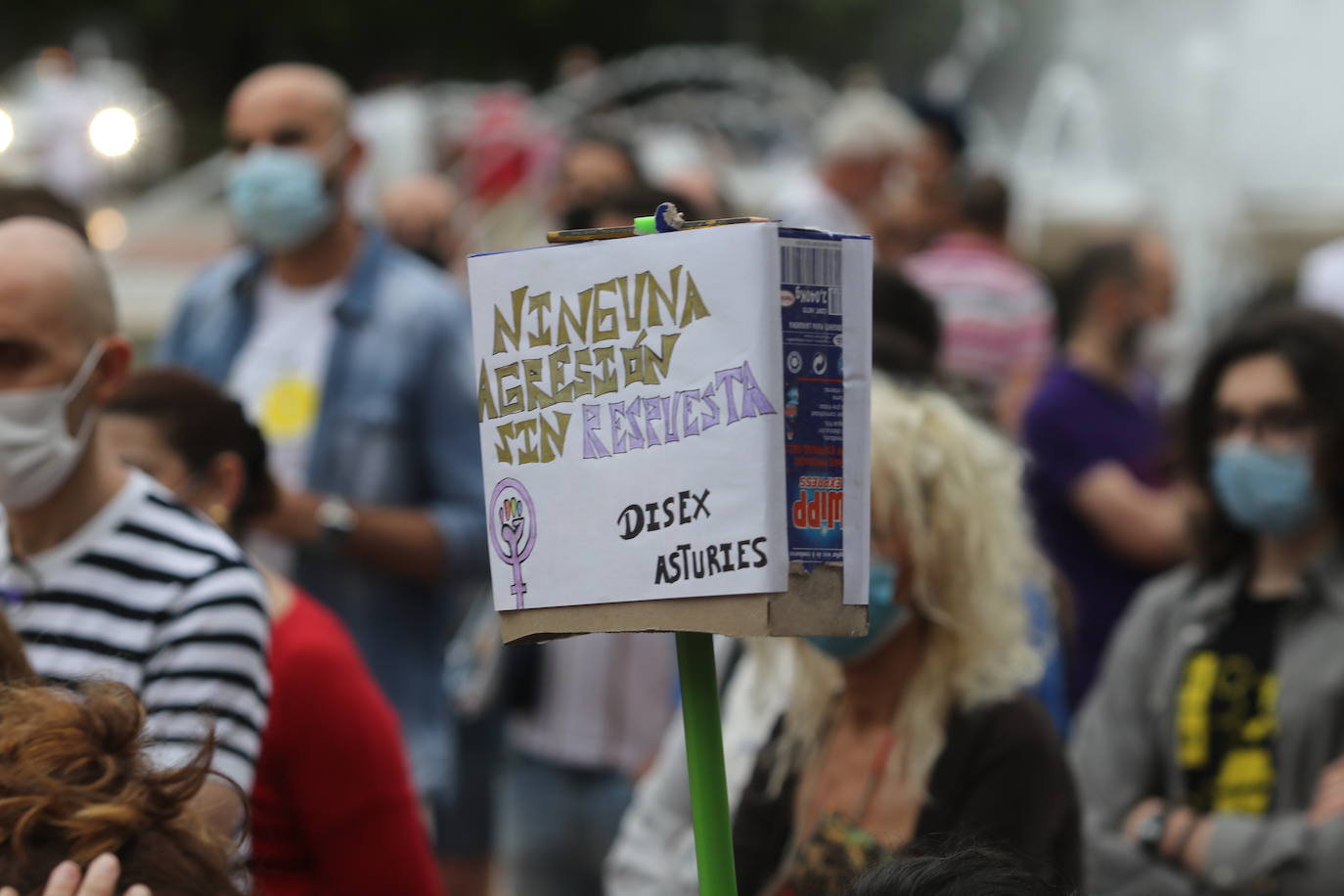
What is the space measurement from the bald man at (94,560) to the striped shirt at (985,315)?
362cm

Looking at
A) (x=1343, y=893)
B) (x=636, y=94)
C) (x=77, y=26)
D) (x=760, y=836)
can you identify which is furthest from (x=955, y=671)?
(x=77, y=26)

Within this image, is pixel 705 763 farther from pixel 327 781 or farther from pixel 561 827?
pixel 561 827

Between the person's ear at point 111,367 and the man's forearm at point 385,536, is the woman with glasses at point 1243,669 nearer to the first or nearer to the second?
the man's forearm at point 385,536

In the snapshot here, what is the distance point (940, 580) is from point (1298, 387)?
55.0 inches

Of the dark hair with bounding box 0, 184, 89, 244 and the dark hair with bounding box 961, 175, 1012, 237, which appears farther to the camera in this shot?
the dark hair with bounding box 961, 175, 1012, 237

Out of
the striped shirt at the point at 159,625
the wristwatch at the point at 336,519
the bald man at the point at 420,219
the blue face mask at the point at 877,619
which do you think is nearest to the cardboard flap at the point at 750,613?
the striped shirt at the point at 159,625

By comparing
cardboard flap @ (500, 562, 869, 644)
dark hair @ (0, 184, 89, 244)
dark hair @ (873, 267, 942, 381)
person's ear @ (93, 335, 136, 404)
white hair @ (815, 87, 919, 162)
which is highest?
white hair @ (815, 87, 919, 162)

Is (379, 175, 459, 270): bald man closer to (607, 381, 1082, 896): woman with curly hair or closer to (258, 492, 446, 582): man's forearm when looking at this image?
(258, 492, 446, 582): man's forearm

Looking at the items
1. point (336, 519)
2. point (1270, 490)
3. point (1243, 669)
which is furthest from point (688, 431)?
point (336, 519)

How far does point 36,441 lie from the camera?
108 inches

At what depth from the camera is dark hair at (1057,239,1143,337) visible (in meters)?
6.00

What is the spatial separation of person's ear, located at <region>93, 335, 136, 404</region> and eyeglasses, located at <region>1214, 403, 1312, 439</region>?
2.42 m

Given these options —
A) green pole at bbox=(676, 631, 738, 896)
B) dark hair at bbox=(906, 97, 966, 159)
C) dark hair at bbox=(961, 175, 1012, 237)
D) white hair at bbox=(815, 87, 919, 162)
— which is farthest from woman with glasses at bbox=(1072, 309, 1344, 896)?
dark hair at bbox=(906, 97, 966, 159)

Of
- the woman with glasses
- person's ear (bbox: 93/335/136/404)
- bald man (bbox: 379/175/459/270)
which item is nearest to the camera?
person's ear (bbox: 93/335/136/404)
